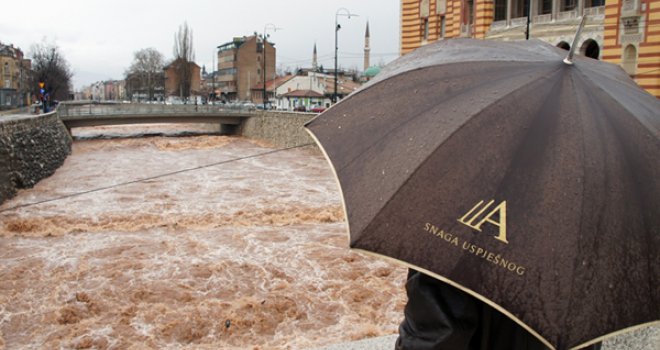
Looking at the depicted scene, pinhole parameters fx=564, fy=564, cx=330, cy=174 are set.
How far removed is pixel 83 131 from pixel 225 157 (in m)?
26.0

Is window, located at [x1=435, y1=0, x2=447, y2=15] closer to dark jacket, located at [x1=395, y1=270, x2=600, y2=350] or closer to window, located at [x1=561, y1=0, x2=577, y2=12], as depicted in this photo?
window, located at [x1=561, y1=0, x2=577, y2=12]

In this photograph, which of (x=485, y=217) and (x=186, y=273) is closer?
(x=485, y=217)

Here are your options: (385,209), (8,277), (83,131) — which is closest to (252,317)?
(8,277)

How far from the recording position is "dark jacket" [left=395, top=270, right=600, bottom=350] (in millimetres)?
2102

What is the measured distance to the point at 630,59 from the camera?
78.2 ft

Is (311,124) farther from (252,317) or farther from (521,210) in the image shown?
(252,317)

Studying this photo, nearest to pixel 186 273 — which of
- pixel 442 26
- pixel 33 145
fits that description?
pixel 33 145

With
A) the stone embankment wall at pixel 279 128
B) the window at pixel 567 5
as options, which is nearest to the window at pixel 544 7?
the window at pixel 567 5

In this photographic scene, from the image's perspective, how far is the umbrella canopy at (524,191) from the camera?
2.04 m

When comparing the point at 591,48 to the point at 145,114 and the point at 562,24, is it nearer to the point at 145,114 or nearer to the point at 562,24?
the point at 562,24

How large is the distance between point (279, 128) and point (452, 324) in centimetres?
4247

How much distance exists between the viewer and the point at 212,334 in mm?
10602

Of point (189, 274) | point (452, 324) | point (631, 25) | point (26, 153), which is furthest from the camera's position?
point (26, 153)

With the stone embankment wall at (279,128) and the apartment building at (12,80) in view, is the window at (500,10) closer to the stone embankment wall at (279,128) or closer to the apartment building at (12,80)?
the stone embankment wall at (279,128)
